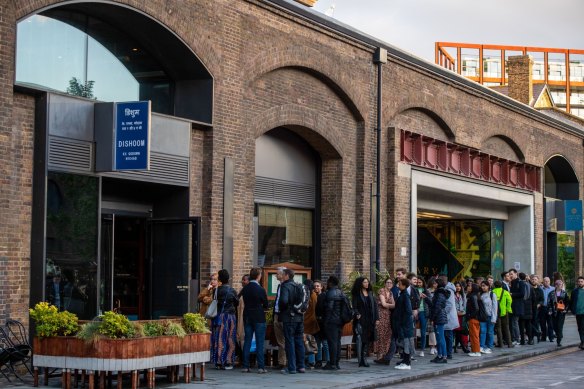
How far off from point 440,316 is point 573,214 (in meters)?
22.1

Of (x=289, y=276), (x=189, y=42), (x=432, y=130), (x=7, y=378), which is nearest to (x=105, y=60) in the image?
(x=189, y=42)

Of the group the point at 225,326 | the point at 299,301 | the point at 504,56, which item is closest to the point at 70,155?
the point at 225,326

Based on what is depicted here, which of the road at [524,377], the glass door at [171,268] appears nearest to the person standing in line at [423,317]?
the road at [524,377]

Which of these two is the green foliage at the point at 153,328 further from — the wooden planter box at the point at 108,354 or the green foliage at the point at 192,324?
the green foliage at the point at 192,324

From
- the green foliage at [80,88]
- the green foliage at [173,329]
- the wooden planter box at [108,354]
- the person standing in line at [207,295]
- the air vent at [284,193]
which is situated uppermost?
the green foliage at [80,88]

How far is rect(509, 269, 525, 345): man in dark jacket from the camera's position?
25.2 m

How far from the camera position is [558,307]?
26.1 meters

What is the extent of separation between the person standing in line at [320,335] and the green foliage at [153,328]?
4.18 m

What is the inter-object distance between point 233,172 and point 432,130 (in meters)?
11.2

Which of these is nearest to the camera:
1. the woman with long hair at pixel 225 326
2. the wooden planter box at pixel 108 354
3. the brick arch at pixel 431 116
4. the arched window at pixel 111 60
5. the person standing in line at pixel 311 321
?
the wooden planter box at pixel 108 354

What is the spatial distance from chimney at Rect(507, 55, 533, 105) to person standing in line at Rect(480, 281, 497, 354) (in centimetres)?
2693

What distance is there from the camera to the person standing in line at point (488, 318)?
Result: 75.3 ft

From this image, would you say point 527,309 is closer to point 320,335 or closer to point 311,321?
point 320,335

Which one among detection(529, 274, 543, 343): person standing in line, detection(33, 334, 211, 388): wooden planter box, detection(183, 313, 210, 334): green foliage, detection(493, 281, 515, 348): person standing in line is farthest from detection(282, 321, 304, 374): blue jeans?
detection(529, 274, 543, 343): person standing in line
